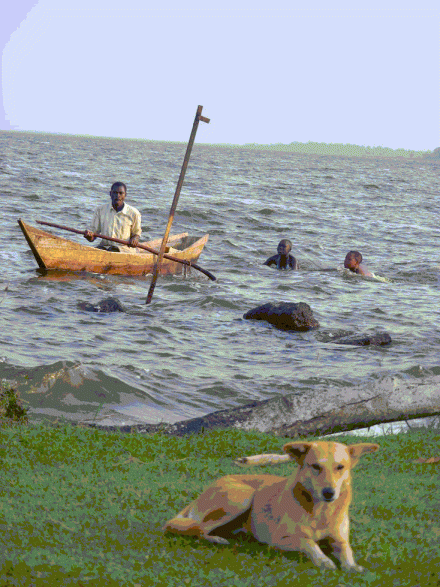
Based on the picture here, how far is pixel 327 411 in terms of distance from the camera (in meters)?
7.25

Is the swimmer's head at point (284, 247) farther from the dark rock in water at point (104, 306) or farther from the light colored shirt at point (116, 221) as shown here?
the dark rock in water at point (104, 306)

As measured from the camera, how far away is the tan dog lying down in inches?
136

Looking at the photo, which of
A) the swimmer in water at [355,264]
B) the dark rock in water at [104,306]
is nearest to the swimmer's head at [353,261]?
the swimmer in water at [355,264]

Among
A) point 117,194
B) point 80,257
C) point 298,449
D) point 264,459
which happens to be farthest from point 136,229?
point 298,449

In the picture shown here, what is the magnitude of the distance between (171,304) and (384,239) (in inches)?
658

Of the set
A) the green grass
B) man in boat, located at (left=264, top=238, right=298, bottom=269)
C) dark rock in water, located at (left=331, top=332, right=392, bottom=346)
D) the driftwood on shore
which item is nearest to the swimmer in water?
man in boat, located at (left=264, top=238, right=298, bottom=269)

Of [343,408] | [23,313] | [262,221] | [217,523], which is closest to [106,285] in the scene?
[23,313]

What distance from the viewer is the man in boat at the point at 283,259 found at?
2136 centimetres

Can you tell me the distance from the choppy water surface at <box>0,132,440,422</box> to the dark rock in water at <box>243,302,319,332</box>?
26 centimetres

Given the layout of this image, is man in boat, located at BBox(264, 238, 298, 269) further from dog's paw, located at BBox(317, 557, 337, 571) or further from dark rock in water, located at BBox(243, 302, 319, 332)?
dog's paw, located at BBox(317, 557, 337, 571)

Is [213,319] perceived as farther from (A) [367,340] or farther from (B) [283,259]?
(B) [283,259]

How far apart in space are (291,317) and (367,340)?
167 centimetres

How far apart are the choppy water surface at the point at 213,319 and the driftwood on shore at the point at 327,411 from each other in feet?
0.67

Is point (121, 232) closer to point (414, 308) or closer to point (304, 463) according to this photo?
point (414, 308)
